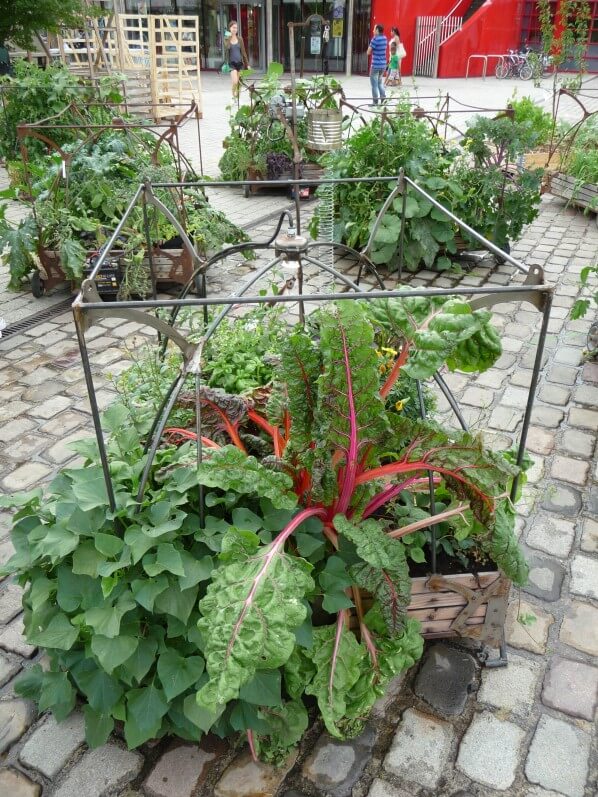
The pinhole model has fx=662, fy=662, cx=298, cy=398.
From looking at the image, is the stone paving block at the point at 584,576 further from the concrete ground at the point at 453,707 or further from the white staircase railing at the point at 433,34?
the white staircase railing at the point at 433,34

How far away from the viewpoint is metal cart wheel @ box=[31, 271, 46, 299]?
18.4 ft

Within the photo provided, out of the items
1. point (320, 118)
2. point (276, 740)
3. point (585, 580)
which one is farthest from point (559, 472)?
point (320, 118)

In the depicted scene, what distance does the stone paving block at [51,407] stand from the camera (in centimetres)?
400

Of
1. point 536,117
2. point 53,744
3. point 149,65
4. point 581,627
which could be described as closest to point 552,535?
point 581,627

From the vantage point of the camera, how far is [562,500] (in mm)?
3287

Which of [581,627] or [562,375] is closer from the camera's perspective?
[581,627]

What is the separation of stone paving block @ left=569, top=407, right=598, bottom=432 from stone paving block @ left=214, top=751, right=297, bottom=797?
8.75 ft

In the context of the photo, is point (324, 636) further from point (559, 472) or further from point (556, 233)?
point (556, 233)

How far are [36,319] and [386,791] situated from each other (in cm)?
444

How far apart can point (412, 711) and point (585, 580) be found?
104 cm

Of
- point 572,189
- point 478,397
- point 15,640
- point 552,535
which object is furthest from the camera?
point 572,189

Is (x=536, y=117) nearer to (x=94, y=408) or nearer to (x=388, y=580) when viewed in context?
(x=388, y=580)

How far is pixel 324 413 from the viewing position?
2002 mm

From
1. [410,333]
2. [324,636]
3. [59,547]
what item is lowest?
[324,636]
